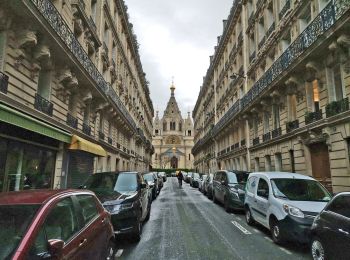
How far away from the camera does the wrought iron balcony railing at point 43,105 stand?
12.2 meters

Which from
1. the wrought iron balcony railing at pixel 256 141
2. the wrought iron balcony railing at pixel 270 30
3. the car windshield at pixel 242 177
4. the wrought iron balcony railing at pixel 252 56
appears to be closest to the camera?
the car windshield at pixel 242 177

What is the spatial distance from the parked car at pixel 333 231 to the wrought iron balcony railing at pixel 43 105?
34.3ft

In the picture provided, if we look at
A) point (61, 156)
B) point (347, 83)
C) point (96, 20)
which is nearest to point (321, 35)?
point (347, 83)

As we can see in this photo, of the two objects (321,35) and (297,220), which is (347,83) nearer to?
(321,35)

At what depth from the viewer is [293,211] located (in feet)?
24.1

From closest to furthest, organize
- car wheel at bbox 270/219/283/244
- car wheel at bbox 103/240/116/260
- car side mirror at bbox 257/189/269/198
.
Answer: car wheel at bbox 103/240/116/260
car wheel at bbox 270/219/283/244
car side mirror at bbox 257/189/269/198

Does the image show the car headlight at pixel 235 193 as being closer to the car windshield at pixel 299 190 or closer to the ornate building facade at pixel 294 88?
the ornate building facade at pixel 294 88

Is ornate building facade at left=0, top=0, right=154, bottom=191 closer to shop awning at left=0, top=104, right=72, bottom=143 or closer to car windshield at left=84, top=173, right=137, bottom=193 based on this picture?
shop awning at left=0, top=104, right=72, bottom=143

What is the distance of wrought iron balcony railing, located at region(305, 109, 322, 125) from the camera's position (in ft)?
46.1

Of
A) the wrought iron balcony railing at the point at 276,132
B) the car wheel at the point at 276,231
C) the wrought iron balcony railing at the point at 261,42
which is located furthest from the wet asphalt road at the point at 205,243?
the wrought iron balcony railing at the point at 261,42

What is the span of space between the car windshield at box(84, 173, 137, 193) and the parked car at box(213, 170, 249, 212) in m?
5.61

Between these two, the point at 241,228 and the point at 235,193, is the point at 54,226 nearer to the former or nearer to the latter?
the point at 241,228

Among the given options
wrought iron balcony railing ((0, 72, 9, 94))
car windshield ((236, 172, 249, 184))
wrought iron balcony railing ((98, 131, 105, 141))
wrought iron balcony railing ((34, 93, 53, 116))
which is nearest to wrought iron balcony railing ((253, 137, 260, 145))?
car windshield ((236, 172, 249, 184))

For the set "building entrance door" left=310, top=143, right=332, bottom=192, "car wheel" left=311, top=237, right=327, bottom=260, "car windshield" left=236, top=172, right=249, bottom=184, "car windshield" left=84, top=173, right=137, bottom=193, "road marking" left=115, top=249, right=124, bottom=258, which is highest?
"building entrance door" left=310, top=143, right=332, bottom=192
